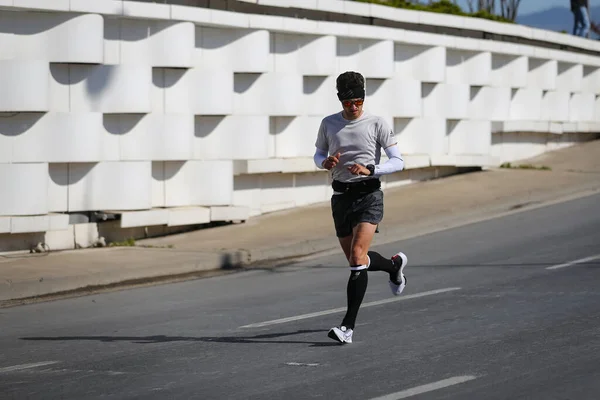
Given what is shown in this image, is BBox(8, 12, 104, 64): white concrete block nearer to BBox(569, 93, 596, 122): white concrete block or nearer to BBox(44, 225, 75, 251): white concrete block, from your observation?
BBox(44, 225, 75, 251): white concrete block

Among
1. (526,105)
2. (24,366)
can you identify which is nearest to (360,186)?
(24,366)

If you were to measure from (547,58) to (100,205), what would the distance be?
1339 centimetres

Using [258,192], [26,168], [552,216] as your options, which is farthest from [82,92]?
[552,216]

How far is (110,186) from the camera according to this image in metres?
15.8

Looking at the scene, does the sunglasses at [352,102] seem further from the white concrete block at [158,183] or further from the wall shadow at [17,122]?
the white concrete block at [158,183]

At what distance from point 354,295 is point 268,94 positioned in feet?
30.2

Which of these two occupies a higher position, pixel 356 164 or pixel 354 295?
pixel 356 164

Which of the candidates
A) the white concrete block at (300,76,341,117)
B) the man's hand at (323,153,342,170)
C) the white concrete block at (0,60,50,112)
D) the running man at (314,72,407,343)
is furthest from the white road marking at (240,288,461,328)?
the white concrete block at (300,76,341,117)

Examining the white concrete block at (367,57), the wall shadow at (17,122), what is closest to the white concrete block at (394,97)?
the white concrete block at (367,57)

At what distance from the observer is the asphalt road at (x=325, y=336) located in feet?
25.6

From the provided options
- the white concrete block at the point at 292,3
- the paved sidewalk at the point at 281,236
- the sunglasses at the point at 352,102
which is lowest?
the paved sidewalk at the point at 281,236

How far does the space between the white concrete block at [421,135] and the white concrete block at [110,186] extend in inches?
246

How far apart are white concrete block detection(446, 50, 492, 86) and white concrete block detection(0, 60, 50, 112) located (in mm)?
9591

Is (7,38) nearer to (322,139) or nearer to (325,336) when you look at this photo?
(322,139)
